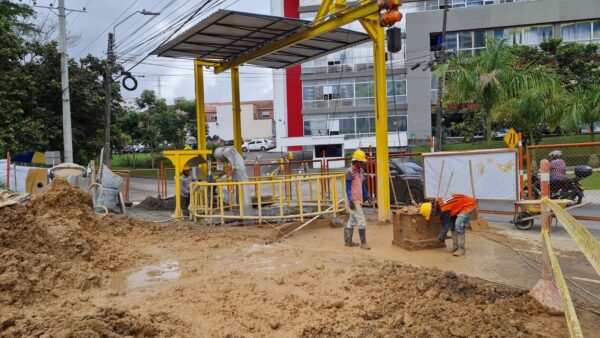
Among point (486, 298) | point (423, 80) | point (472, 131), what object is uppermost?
point (423, 80)

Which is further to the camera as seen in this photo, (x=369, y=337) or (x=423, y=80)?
(x=423, y=80)

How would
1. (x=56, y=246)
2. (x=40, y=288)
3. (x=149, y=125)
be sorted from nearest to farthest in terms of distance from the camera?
(x=40, y=288), (x=56, y=246), (x=149, y=125)

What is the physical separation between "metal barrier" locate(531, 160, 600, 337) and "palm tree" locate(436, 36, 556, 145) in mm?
15093

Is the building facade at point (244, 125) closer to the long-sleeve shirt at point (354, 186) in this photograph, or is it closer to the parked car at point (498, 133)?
the parked car at point (498, 133)

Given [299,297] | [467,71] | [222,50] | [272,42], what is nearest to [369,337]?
[299,297]

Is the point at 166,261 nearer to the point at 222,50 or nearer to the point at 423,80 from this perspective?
the point at 222,50

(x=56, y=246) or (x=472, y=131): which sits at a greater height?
(x=472, y=131)

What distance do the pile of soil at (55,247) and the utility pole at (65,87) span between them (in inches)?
392

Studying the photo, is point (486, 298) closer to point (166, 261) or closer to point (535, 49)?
point (166, 261)

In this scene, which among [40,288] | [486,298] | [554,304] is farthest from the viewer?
[40,288]

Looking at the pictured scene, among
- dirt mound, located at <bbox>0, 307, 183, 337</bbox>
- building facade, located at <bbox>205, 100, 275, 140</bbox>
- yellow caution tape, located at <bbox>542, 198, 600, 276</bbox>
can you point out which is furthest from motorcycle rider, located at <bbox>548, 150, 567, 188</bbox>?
building facade, located at <bbox>205, 100, 275, 140</bbox>

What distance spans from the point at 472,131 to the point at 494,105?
53.9 feet

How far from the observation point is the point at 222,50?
1286 centimetres

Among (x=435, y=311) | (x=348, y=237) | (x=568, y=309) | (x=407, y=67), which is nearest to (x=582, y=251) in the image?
(x=568, y=309)
